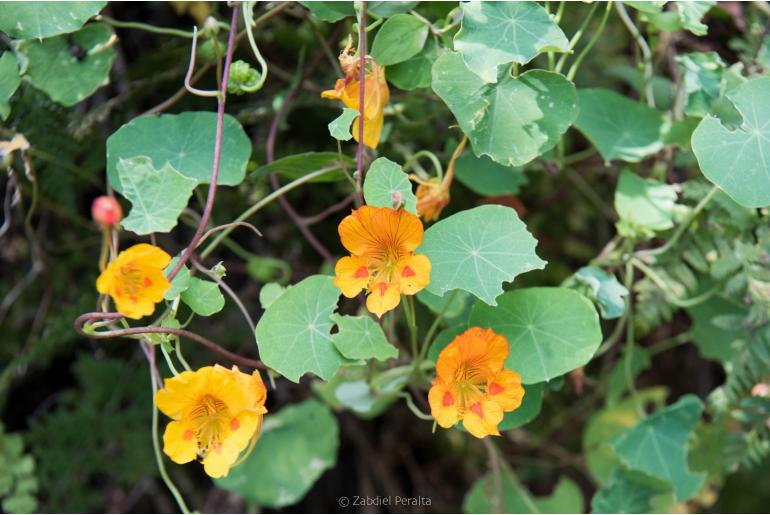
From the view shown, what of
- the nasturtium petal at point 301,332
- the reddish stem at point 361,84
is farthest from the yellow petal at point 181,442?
the reddish stem at point 361,84

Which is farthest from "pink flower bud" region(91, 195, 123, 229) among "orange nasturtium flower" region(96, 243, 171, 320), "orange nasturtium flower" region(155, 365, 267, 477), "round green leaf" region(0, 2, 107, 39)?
"round green leaf" region(0, 2, 107, 39)

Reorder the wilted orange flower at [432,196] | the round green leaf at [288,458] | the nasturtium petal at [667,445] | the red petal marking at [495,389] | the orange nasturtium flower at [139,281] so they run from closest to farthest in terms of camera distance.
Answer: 1. the orange nasturtium flower at [139,281]
2. the red petal marking at [495,389]
3. the wilted orange flower at [432,196]
4. the nasturtium petal at [667,445]
5. the round green leaf at [288,458]

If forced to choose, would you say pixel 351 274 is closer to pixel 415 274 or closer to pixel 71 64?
pixel 415 274

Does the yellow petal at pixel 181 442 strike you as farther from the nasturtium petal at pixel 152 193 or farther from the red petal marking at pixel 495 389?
the red petal marking at pixel 495 389

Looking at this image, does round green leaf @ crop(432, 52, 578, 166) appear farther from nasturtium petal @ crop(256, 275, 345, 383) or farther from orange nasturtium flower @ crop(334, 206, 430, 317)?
nasturtium petal @ crop(256, 275, 345, 383)

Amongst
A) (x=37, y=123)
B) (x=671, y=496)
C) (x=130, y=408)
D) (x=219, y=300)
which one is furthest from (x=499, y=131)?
(x=130, y=408)

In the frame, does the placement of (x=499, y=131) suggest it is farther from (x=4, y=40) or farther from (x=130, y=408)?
(x=130, y=408)
